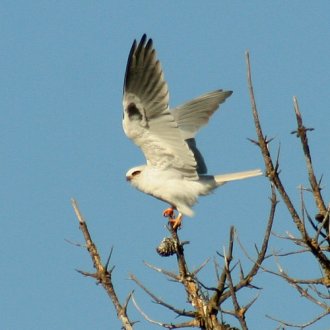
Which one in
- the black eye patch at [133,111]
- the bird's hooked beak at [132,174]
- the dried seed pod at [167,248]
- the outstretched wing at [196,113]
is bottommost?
the dried seed pod at [167,248]

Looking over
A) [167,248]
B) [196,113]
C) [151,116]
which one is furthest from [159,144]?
[167,248]

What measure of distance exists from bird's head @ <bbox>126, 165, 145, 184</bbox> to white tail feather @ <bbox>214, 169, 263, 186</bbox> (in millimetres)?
832

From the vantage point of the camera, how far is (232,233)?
4473 millimetres

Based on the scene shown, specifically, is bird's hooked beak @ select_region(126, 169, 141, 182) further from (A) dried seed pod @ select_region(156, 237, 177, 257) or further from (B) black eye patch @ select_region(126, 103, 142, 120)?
(A) dried seed pod @ select_region(156, 237, 177, 257)

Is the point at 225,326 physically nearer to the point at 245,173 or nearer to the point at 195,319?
the point at 195,319

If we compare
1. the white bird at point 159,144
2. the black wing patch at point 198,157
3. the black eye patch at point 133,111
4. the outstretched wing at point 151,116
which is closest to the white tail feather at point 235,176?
the white bird at point 159,144

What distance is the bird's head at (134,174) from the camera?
29.0ft

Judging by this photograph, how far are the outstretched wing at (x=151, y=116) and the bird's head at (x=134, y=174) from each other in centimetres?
15

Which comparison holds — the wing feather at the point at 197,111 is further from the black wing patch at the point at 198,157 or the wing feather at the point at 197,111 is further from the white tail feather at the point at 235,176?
the white tail feather at the point at 235,176

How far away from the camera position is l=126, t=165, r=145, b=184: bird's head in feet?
29.0

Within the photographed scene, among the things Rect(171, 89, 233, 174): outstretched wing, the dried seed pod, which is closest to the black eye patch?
Rect(171, 89, 233, 174): outstretched wing

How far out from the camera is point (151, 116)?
324 inches

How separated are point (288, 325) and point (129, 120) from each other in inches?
151

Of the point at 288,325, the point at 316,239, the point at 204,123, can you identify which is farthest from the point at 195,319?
the point at 204,123
